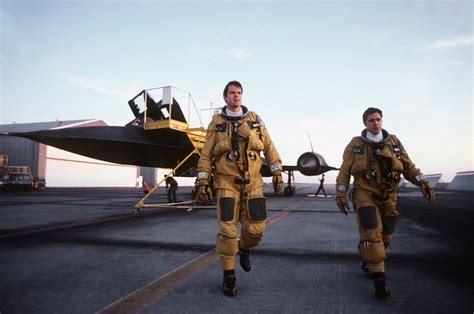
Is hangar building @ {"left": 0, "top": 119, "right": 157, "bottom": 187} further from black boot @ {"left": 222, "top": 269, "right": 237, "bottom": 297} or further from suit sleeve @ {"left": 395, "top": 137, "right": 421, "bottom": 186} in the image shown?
suit sleeve @ {"left": 395, "top": 137, "right": 421, "bottom": 186}

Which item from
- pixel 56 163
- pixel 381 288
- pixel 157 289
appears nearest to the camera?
pixel 381 288

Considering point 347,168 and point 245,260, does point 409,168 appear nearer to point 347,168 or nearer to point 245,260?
point 347,168

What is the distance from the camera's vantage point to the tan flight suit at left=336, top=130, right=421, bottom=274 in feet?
10.2

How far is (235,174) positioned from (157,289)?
4.26 feet

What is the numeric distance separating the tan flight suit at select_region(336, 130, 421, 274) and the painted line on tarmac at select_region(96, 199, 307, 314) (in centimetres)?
179

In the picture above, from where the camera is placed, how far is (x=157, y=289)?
2787 millimetres

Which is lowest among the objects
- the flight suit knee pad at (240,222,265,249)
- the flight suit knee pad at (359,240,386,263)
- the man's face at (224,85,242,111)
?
the flight suit knee pad at (359,240,386,263)

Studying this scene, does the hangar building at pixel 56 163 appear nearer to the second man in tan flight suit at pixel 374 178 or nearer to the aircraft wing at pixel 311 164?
the aircraft wing at pixel 311 164

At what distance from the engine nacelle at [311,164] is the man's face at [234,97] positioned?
43.6ft

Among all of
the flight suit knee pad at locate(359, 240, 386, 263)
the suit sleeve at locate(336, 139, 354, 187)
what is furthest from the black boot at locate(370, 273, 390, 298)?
the suit sleeve at locate(336, 139, 354, 187)

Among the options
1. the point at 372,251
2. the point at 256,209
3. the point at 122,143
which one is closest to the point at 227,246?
the point at 256,209

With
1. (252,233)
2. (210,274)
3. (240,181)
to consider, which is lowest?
(210,274)

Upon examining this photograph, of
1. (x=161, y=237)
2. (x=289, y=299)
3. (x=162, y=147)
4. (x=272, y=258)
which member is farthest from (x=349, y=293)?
(x=162, y=147)

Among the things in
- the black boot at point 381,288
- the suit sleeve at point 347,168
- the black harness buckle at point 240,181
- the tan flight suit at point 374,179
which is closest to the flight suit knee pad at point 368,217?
the tan flight suit at point 374,179
